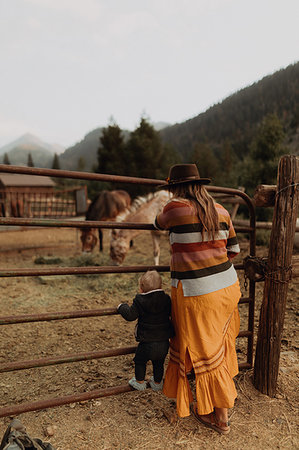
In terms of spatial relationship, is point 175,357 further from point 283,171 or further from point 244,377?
point 283,171

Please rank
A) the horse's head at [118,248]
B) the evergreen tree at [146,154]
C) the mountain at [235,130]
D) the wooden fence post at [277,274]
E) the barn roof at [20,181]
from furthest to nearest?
1. the mountain at [235,130]
2. the evergreen tree at [146,154]
3. the barn roof at [20,181]
4. the horse's head at [118,248]
5. the wooden fence post at [277,274]

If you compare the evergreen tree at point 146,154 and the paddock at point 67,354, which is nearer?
the paddock at point 67,354

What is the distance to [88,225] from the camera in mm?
1935

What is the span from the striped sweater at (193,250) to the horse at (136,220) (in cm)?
451

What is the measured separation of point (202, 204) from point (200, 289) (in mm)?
504

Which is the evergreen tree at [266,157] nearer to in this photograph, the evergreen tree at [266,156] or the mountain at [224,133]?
the evergreen tree at [266,156]

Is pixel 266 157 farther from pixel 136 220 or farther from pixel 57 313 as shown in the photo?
pixel 57 313

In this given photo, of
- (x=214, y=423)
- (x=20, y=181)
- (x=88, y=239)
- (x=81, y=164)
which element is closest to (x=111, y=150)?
(x=20, y=181)

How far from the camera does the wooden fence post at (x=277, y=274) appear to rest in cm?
205

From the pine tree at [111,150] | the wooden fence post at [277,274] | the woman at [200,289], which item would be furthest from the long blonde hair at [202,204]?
the pine tree at [111,150]

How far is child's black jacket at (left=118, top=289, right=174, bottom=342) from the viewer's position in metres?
1.82

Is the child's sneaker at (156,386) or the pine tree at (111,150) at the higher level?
the pine tree at (111,150)

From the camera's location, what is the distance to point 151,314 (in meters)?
1.85

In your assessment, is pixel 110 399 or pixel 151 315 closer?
pixel 151 315
